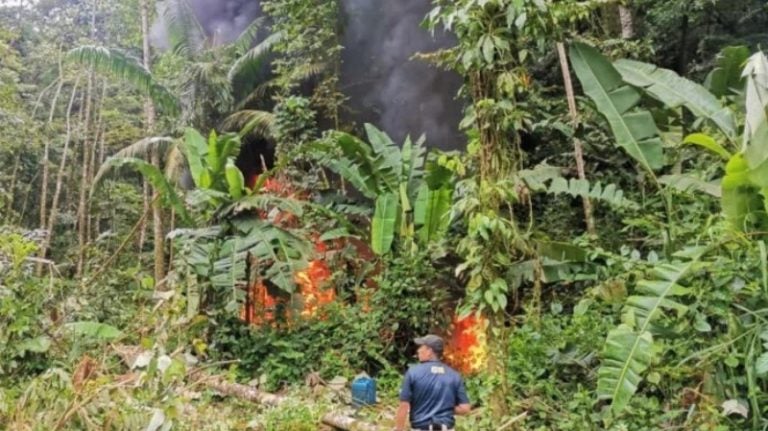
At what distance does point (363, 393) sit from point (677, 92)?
357 cm

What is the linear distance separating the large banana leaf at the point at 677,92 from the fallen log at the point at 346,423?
10.8 feet

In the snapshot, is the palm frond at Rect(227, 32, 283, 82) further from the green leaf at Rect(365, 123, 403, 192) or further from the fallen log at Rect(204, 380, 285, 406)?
the fallen log at Rect(204, 380, 285, 406)

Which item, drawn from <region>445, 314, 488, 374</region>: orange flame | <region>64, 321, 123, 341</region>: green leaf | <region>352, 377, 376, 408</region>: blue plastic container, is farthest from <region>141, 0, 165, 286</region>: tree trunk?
<region>352, 377, 376, 408</region>: blue plastic container

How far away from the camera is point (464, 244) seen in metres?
4.75

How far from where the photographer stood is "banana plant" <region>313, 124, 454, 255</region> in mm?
7012

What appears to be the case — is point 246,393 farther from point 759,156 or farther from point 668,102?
point 759,156

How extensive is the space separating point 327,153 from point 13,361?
402 centimetres

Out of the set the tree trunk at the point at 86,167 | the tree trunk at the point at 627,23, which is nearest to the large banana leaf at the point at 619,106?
the tree trunk at the point at 627,23

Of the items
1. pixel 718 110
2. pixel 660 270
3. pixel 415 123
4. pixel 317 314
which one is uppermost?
pixel 415 123

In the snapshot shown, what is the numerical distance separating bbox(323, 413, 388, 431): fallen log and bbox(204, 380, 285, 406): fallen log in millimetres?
838

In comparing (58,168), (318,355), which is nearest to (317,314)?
(318,355)

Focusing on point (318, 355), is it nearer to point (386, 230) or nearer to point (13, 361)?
point (386, 230)

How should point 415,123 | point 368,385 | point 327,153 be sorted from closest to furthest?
point 368,385
point 327,153
point 415,123

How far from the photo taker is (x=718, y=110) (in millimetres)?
4766
